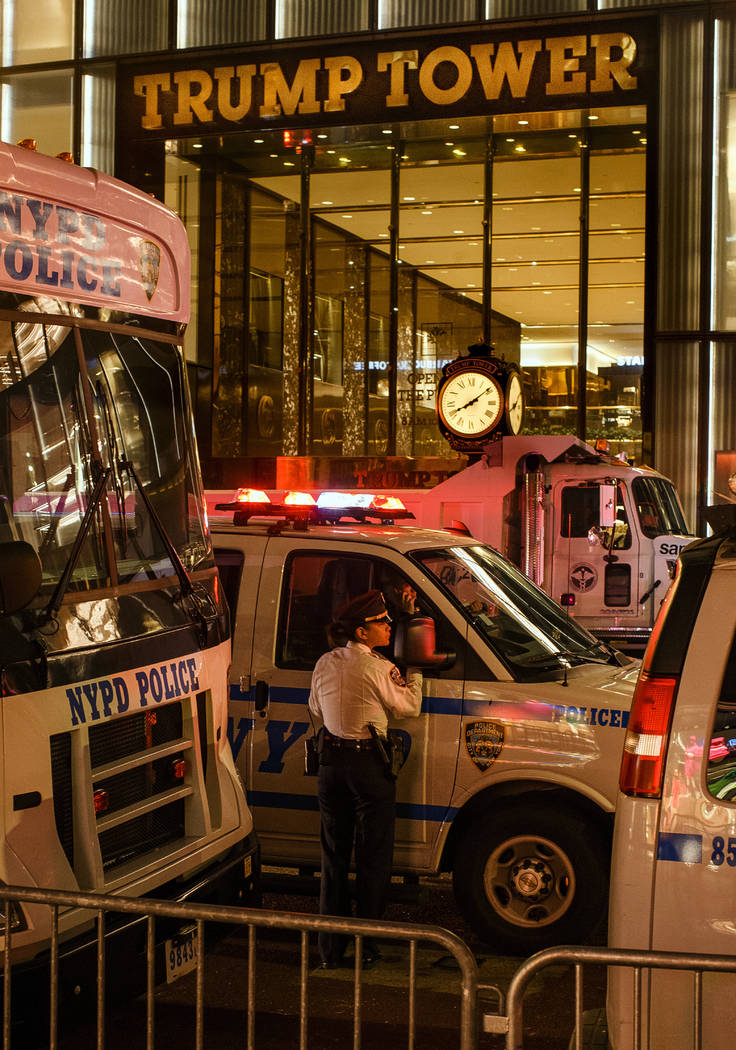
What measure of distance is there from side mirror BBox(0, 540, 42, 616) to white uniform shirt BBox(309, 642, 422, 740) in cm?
225

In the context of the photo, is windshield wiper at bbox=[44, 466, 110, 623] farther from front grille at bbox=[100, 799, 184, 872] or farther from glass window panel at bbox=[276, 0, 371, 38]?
glass window panel at bbox=[276, 0, 371, 38]

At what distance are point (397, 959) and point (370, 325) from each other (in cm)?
1717

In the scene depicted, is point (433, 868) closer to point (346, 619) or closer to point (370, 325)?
point (346, 619)

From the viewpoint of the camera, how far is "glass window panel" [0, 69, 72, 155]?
2236 cm

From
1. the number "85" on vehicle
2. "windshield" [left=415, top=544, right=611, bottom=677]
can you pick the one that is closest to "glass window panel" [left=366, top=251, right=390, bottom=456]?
"windshield" [left=415, top=544, right=611, bottom=677]

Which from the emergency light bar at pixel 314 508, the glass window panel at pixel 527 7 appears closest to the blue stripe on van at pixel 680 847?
the emergency light bar at pixel 314 508

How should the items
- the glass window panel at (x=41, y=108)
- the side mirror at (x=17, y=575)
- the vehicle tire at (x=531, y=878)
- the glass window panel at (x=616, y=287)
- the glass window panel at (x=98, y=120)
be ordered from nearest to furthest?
the side mirror at (x=17, y=575)
the vehicle tire at (x=531, y=878)
the glass window panel at (x=616, y=287)
the glass window panel at (x=98, y=120)
the glass window panel at (x=41, y=108)

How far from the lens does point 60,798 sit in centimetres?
440

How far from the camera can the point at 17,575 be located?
400 cm

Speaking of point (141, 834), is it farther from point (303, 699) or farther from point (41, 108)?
point (41, 108)

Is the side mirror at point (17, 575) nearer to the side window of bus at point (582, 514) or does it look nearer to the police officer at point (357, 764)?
the police officer at point (357, 764)

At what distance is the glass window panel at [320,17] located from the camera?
20.2 m

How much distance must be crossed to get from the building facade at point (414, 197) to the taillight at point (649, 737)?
51.6 feet

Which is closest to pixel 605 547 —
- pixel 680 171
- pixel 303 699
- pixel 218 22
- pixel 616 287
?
pixel 303 699
